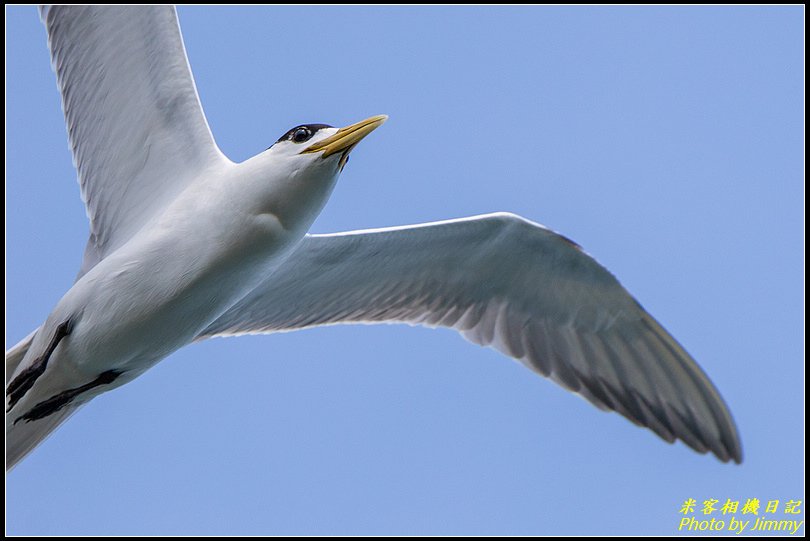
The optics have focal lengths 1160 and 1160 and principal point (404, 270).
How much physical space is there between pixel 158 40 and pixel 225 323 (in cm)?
204

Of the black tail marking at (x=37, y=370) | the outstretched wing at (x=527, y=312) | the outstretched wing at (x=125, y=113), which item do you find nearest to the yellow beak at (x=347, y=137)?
the outstretched wing at (x=125, y=113)

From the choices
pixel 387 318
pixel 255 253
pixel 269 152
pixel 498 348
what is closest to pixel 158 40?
pixel 269 152

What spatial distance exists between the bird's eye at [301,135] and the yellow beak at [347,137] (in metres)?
0.15

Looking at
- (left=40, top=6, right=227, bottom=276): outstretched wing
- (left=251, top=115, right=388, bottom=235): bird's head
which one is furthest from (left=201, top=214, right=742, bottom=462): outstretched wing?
(left=251, top=115, right=388, bottom=235): bird's head

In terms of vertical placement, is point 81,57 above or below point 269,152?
above

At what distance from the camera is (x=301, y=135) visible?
7.01m

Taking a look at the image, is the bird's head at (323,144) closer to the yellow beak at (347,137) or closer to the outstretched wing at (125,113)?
the yellow beak at (347,137)

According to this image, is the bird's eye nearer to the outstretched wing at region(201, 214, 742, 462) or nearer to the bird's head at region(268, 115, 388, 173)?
the bird's head at region(268, 115, 388, 173)

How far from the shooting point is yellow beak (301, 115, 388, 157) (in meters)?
6.71

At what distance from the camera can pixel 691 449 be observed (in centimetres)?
830

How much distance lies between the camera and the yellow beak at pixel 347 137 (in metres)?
6.71

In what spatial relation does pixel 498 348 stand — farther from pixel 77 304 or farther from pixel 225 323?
pixel 77 304

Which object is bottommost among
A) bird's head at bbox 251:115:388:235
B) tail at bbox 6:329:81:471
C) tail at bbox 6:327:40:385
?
tail at bbox 6:329:81:471

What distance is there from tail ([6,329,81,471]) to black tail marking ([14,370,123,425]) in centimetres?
7
